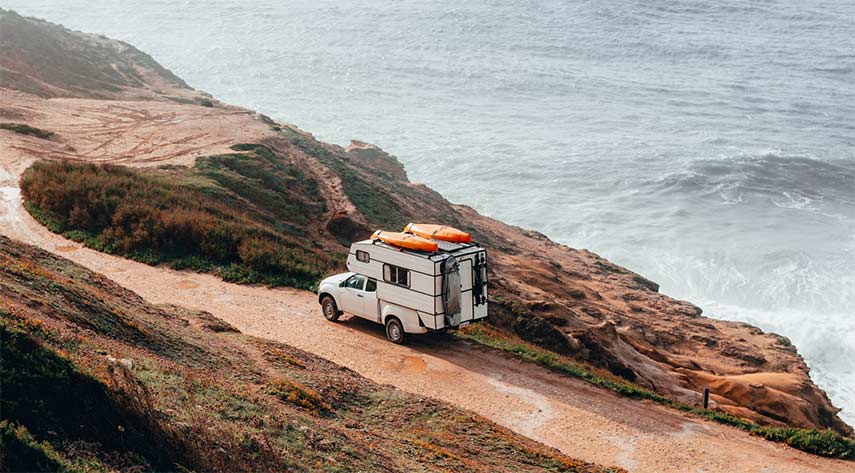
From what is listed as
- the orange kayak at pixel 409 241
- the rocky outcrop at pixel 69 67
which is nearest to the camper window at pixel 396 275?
the orange kayak at pixel 409 241

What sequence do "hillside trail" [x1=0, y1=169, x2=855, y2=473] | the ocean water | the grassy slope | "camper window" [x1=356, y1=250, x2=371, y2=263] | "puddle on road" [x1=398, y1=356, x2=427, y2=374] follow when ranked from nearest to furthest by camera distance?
the grassy slope, "hillside trail" [x1=0, y1=169, x2=855, y2=473], "puddle on road" [x1=398, y1=356, x2=427, y2=374], "camper window" [x1=356, y1=250, x2=371, y2=263], the ocean water

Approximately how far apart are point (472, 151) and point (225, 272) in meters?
58.5

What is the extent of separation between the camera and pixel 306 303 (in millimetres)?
23109

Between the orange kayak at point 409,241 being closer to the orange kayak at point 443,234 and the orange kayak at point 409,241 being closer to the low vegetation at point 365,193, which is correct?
the orange kayak at point 443,234

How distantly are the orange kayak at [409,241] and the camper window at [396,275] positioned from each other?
59 cm

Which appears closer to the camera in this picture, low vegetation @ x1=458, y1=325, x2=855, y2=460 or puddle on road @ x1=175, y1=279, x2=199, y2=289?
low vegetation @ x1=458, y1=325, x2=855, y2=460

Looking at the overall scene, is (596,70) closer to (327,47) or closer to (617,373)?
(327,47)

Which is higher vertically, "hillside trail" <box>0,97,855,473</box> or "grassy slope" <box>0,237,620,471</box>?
"grassy slope" <box>0,237,620,471</box>

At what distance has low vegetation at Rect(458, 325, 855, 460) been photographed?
57.8 feet

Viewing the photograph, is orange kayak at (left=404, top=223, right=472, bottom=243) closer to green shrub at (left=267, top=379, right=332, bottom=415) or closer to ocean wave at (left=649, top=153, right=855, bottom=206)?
green shrub at (left=267, top=379, right=332, bottom=415)

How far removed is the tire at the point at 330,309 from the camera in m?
21.8

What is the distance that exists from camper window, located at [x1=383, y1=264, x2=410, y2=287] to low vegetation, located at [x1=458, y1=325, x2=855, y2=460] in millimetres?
2638

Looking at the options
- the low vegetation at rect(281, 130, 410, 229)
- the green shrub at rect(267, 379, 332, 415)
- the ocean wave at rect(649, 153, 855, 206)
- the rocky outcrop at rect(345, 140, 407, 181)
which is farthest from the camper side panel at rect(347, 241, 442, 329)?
the ocean wave at rect(649, 153, 855, 206)

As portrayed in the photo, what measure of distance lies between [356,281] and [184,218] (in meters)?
7.80
